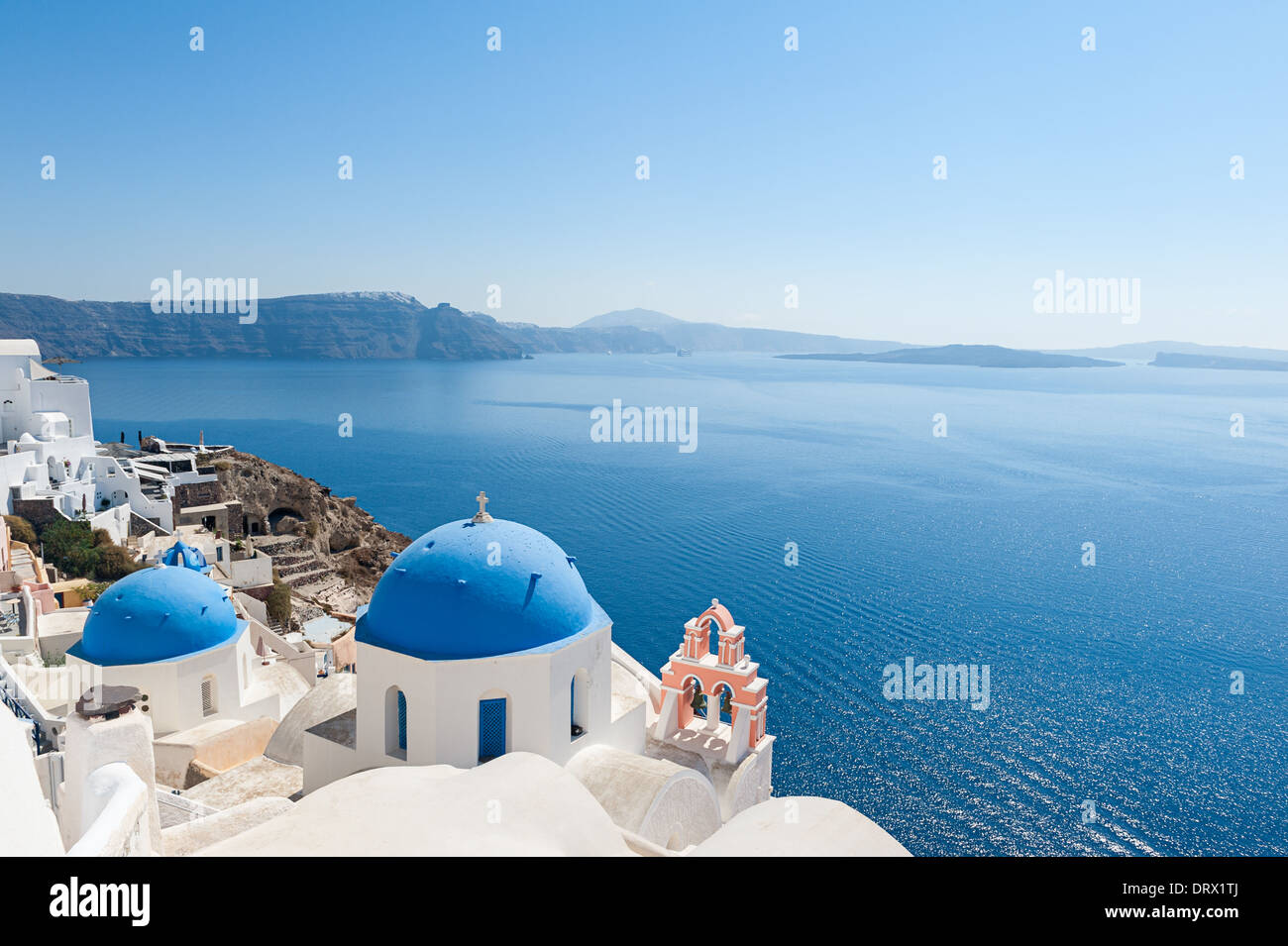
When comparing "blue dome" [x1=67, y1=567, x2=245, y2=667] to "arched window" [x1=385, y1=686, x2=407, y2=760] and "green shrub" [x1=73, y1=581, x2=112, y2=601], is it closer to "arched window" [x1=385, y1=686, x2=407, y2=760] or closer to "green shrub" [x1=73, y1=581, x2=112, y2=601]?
"arched window" [x1=385, y1=686, x2=407, y2=760]

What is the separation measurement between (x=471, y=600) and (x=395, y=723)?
7.46ft

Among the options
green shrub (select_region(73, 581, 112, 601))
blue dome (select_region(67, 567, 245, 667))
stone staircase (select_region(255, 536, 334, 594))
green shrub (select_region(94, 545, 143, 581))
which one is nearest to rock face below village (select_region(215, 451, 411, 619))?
stone staircase (select_region(255, 536, 334, 594))

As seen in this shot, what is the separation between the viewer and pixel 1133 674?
3050cm

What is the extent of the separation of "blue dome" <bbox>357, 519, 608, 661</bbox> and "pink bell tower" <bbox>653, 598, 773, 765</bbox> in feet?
13.4

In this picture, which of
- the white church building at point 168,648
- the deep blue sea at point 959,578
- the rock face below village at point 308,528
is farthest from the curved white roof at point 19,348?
the white church building at point 168,648

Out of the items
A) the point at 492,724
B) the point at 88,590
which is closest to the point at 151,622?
the point at 492,724

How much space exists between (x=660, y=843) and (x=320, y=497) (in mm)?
46533

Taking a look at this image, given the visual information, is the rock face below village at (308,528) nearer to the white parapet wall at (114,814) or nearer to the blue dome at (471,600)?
the blue dome at (471,600)

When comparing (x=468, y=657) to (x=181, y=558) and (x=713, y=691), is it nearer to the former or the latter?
(x=713, y=691)

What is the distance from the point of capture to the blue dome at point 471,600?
11.5 metres

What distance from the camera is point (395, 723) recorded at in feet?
39.1
